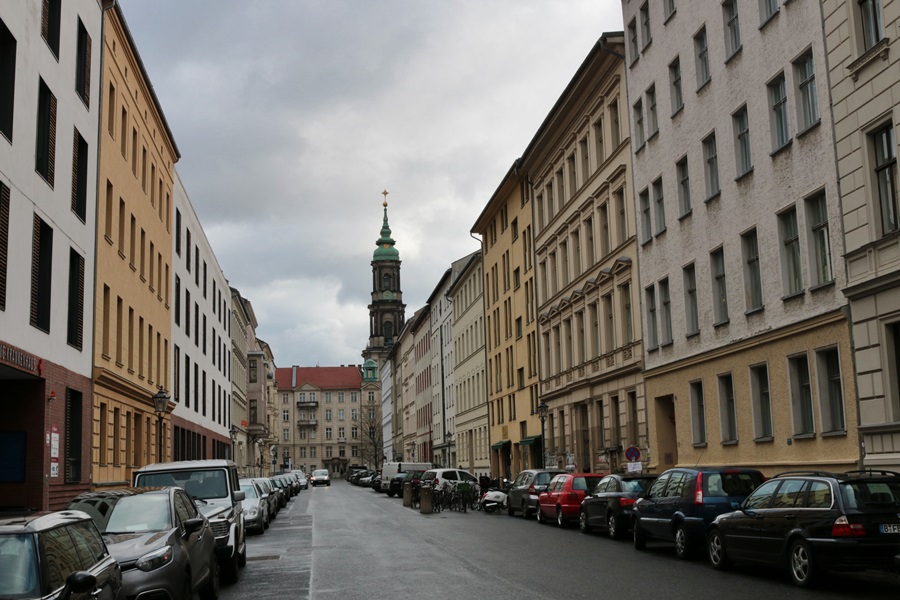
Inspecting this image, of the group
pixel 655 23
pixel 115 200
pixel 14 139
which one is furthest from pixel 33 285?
pixel 655 23

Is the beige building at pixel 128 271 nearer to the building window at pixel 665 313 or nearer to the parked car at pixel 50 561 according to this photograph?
the building window at pixel 665 313

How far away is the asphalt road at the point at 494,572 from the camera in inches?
537

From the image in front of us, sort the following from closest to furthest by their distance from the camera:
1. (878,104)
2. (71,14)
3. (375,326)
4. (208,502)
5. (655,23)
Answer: (208,502), (878,104), (71,14), (655,23), (375,326)

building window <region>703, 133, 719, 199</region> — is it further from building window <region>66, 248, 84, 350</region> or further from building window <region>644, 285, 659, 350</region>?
building window <region>66, 248, 84, 350</region>

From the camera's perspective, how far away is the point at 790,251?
23.0 m

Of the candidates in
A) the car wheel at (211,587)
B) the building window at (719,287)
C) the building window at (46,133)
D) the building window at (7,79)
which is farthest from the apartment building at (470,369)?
the car wheel at (211,587)

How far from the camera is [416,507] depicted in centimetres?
4588

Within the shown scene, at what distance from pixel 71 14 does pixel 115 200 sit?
729 cm

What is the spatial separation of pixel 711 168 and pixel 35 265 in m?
17.4

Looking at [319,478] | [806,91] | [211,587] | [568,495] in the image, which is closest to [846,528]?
[211,587]

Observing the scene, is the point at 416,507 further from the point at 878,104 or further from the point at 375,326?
the point at 375,326

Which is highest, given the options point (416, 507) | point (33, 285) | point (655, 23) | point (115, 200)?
point (655, 23)

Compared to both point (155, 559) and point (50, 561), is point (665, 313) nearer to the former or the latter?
point (155, 559)

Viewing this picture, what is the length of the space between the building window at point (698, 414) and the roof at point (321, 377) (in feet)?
507
